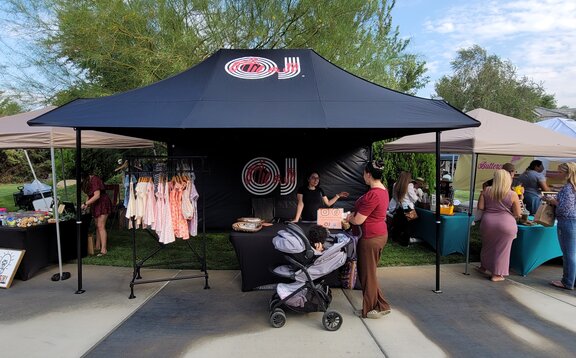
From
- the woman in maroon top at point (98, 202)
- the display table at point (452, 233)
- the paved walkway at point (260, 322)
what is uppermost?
the woman in maroon top at point (98, 202)

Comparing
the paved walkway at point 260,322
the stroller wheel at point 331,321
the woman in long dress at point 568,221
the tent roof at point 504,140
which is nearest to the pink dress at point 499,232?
the paved walkway at point 260,322

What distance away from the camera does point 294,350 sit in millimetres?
3129

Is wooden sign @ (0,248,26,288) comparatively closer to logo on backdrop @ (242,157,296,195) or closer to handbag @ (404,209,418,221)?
logo on backdrop @ (242,157,296,195)

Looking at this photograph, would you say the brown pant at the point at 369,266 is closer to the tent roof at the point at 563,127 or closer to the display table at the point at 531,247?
the display table at the point at 531,247

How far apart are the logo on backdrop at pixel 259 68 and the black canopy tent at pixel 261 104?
0.01m

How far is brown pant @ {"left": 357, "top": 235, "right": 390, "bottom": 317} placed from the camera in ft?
11.8

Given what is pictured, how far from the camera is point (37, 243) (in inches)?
203

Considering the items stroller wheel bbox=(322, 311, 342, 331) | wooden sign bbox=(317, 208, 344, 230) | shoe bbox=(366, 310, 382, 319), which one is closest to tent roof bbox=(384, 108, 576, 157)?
→ wooden sign bbox=(317, 208, 344, 230)

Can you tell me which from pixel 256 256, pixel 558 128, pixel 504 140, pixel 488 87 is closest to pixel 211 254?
pixel 256 256

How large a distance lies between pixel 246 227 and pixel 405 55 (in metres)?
7.60

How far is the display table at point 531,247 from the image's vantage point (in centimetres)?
521

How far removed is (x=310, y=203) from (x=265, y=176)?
7.36ft

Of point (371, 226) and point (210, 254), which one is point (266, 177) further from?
point (371, 226)

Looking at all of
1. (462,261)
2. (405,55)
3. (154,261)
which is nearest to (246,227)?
(154,261)
